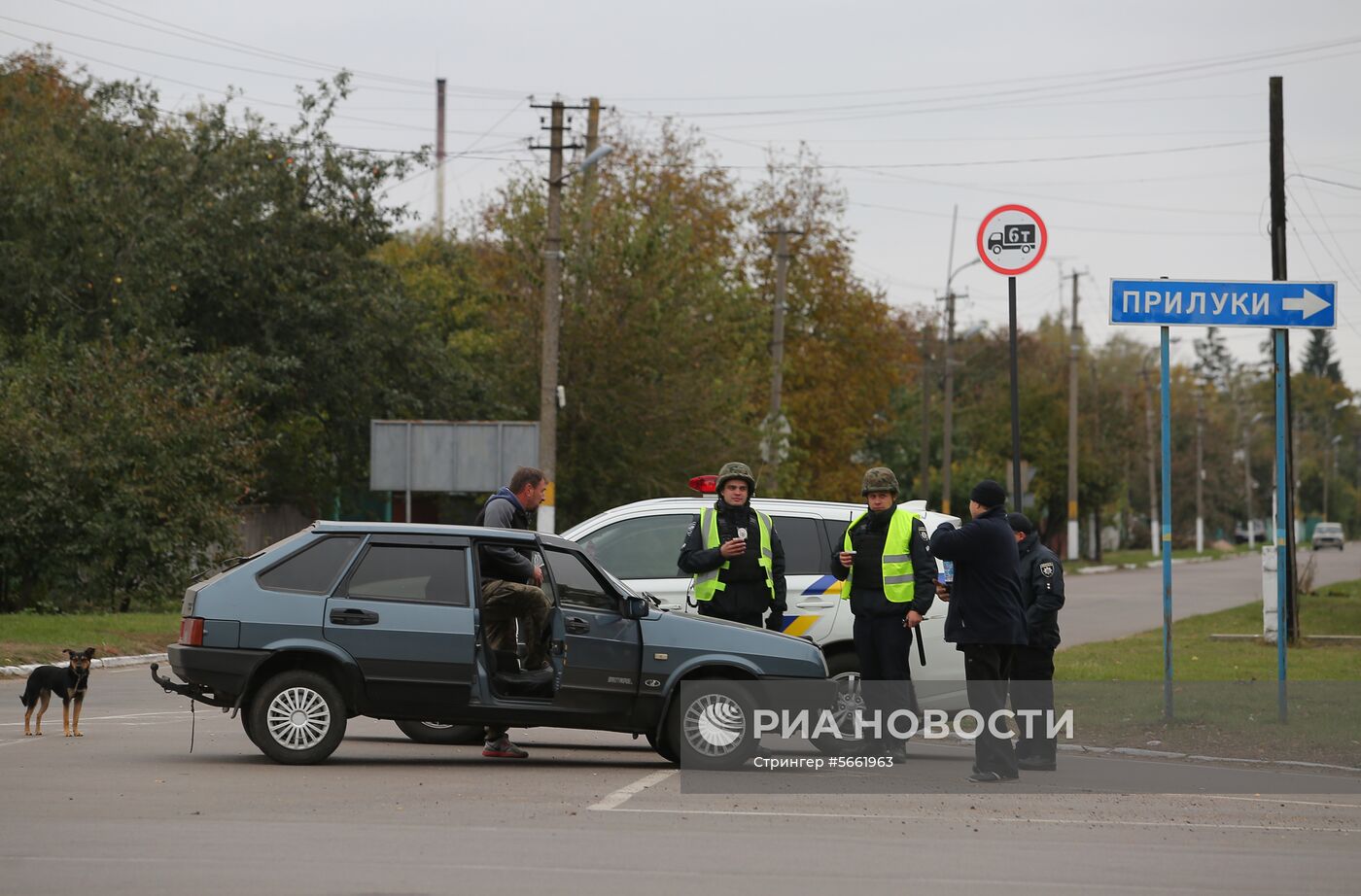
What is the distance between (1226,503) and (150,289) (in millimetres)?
90846

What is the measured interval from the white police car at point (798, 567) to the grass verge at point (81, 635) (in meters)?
9.02

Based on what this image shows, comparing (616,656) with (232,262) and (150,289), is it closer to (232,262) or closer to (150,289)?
(150,289)

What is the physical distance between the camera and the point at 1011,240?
14992mm

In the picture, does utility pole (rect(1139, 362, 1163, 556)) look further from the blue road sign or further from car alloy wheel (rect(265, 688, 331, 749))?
car alloy wheel (rect(265, 688, 331, 749))

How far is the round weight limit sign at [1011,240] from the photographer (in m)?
14.9

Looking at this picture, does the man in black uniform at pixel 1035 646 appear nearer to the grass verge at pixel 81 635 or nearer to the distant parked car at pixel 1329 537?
the grass verge at pixel 81 635

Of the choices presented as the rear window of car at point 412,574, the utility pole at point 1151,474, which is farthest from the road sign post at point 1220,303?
the utility pole at point 1151,474

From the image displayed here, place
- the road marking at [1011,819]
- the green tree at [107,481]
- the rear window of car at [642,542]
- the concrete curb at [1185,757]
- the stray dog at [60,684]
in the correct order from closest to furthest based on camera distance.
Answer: the road marking at [1011,819] < the stray dog at [60,684] < the concrete curb at [1185,757] < the rear window of car at [642,542] < the green tree at [107,481]

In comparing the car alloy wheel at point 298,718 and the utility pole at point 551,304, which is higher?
the utility pole at point 551,304

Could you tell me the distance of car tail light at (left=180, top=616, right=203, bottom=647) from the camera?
37.3ft

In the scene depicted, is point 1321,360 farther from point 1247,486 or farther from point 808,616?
point 808,616

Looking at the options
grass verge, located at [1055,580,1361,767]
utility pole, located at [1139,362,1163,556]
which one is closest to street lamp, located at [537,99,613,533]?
grass verge, located at [1055,580,1361,767]

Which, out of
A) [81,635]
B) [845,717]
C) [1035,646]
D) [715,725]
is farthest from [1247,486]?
[715,725]

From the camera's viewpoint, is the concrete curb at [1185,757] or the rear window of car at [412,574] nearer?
the rear window of car at [412,574]
